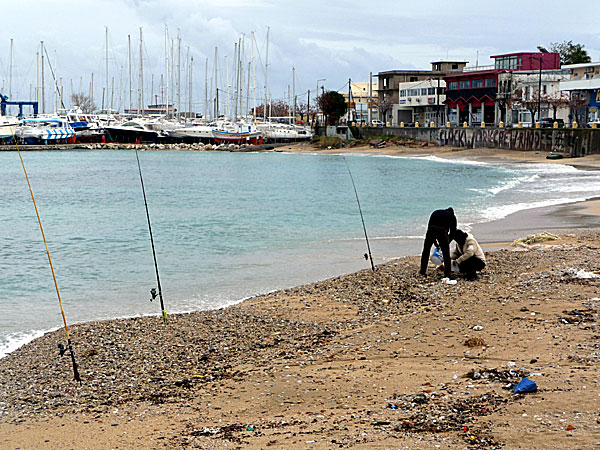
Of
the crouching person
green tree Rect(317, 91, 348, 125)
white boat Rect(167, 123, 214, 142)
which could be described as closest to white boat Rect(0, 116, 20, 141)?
white boat Rect(167, 123, 214, 142)

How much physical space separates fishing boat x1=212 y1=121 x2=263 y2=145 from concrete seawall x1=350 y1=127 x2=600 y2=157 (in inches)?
553

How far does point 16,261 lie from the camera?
59.8 ft

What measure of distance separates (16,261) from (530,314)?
13.5 m

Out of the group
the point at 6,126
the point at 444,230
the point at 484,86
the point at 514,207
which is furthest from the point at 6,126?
the point at 444,230

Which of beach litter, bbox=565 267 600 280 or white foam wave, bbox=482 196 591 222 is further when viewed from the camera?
white foam wave, bbox=482 196 591 222

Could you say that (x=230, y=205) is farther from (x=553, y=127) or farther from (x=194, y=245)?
(x=553, y=127)

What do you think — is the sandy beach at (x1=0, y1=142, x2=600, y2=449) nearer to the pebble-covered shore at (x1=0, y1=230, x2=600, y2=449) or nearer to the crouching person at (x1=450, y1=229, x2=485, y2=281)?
the pebble-covered shore at (x1=0, y1=230, x2=600, y2=449)

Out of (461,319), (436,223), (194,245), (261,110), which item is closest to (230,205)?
(194,245)

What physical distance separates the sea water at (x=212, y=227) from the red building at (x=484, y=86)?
30822 millimetres

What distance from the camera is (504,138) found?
233 feet

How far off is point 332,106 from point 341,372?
105 metres

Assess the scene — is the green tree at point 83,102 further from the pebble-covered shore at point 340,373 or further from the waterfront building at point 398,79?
the pebble-covered shore at point 340,373

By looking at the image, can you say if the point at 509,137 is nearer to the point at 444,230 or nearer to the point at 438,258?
the point at 438,258

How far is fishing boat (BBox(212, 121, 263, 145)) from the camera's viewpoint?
101812 millimetres
